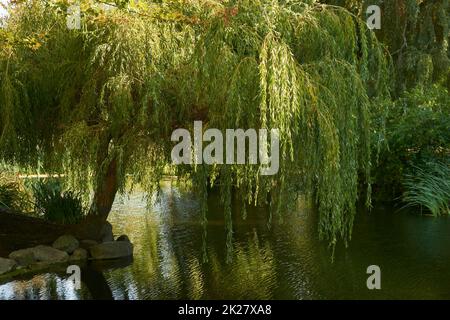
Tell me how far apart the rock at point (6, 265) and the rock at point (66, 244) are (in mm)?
631

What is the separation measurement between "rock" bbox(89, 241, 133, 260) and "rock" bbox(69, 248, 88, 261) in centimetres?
9

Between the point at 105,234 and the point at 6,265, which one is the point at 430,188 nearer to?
the point at 105,234

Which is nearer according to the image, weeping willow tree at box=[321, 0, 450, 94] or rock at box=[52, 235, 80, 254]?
rock at box=[52, 235, 80, 254]

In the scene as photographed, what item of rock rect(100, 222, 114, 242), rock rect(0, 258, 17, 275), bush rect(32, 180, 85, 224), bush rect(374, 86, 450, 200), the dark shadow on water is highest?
bush rect(374, 86, 450, 200)

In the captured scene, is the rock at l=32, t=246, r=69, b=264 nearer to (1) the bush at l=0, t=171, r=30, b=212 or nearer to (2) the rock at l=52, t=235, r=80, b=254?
(2) the rock at l=52, t=235, r=80, b=254

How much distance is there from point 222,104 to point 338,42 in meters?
1.36

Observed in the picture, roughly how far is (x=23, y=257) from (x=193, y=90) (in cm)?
308

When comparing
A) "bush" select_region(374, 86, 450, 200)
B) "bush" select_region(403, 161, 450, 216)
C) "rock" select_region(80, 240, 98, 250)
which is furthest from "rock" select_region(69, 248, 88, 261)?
"bush" select_region(374, 86, 450, 200)

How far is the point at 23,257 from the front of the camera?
7.14 meters

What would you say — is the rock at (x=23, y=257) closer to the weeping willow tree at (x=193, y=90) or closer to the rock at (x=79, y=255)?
the rock at (x=79, y=255)

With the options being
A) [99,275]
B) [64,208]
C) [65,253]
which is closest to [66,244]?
[65,253]

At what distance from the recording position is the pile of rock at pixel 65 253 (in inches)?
280

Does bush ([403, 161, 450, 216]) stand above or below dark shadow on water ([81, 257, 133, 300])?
above

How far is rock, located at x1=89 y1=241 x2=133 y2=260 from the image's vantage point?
24.5 feet
